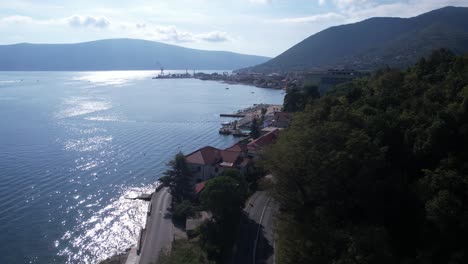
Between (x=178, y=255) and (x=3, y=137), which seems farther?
(x=3, y=137)

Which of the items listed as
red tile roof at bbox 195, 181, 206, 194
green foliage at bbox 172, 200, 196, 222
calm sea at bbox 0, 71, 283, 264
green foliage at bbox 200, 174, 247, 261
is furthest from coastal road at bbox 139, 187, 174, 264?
green foliage at bbox 200, 174, 247, 261

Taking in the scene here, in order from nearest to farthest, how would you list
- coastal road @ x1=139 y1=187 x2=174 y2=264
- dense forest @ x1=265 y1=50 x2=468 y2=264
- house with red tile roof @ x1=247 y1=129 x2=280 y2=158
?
dense forest @ x1=265 y1=50 x2=468 y2=264
coastal road @ x1=139 y1=187 x2=174 y2=264
house with red tile roof @ x1=247 y1=129 x2=280 y2=158

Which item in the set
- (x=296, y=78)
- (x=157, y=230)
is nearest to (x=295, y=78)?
(x=296, y=78)

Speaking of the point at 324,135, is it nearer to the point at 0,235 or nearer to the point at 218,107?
the point at 0,235

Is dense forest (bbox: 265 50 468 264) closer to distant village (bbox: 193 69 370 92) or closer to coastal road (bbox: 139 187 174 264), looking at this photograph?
coastal road (bbox: 139 187 174 264)

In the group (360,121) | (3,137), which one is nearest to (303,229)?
(360,121)

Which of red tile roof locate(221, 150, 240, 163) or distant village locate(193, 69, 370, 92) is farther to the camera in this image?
distant village locate(193, 69, 370, 92)
